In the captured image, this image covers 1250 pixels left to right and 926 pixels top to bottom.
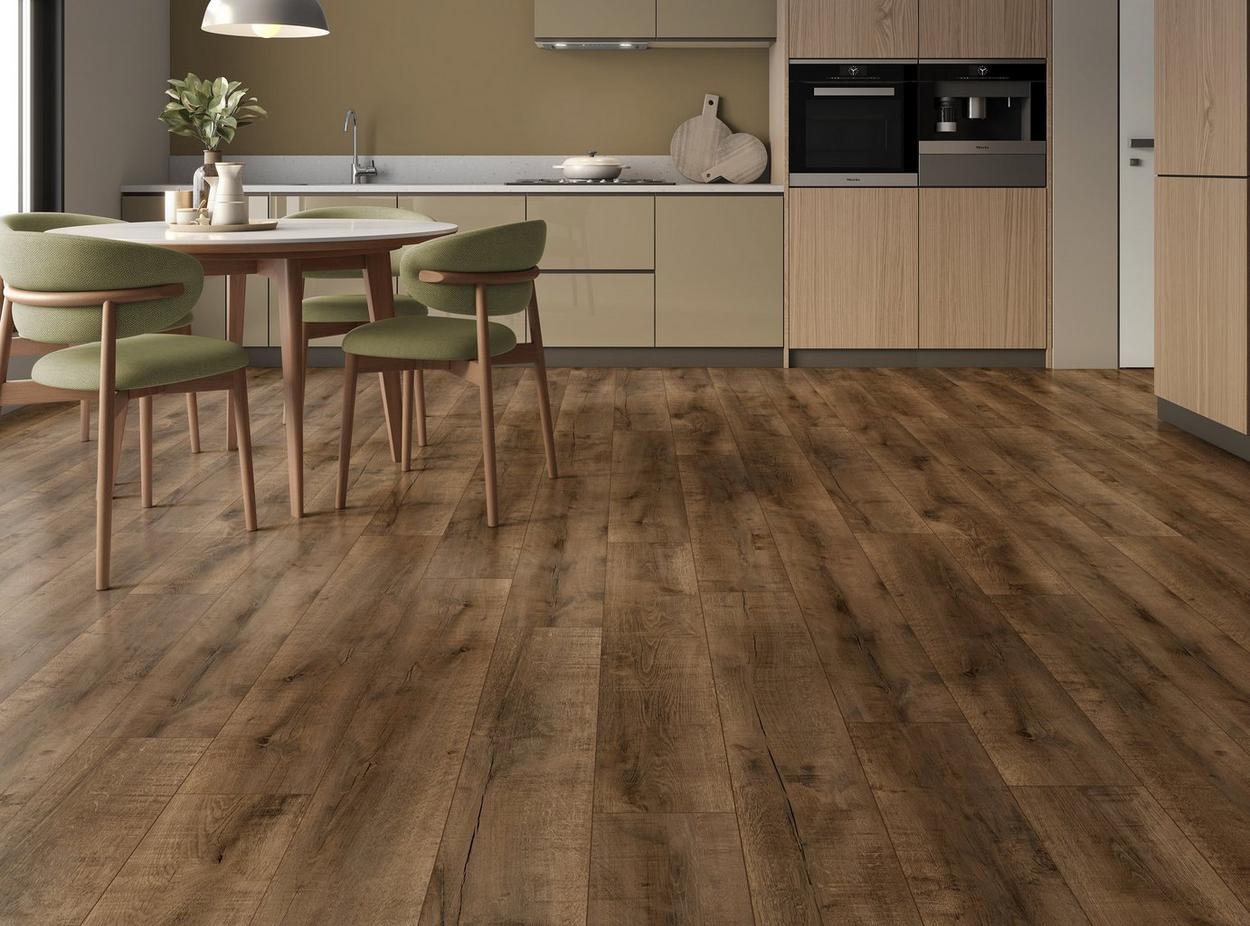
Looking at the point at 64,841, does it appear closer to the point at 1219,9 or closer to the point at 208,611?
the point at 208,611

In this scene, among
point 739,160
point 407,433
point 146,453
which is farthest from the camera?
point 739,160

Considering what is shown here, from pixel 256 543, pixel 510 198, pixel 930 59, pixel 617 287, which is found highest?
pixel 930 59

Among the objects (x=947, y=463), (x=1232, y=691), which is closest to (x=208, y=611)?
(x=1232, y=691)

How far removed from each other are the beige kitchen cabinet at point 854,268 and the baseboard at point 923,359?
0.06 metres

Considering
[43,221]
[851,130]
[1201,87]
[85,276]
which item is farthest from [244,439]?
[851,130]

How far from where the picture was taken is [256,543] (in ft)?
10.9

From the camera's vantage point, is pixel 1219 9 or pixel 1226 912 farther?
pixel 1219 9

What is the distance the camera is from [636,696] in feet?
7.61

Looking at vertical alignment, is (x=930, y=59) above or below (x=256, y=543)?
above

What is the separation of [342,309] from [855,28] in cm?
309

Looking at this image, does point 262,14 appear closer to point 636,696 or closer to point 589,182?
point 636,696

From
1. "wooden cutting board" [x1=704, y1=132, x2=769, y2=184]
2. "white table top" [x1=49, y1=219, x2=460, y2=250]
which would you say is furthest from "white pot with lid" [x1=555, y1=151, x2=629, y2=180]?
"white table top" [x1=49, y1=219, x2=460, y2=250]

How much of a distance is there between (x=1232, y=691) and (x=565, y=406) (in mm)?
3375

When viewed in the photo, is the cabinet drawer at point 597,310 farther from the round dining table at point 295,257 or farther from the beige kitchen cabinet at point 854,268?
the round dining table at point 295,257
